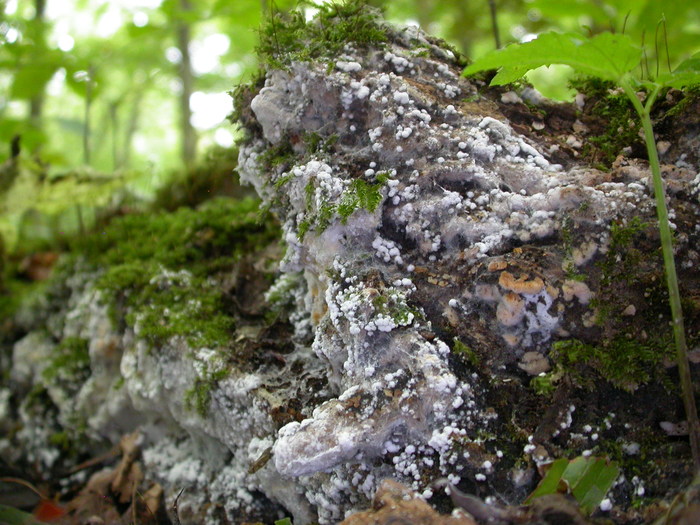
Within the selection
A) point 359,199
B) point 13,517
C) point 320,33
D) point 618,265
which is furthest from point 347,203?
point 13,517

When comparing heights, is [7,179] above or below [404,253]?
above

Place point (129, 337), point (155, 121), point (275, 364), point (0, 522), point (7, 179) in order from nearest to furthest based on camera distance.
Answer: point (0, 522) < point (275, 364) < point (129, 337) < point (7, 179) < point (155, 121)

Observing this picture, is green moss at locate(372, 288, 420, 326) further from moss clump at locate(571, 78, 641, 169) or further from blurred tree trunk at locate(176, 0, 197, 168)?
blurred tree trunk at locate(176, 0, 197, 168)

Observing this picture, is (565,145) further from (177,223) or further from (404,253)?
(177,223)

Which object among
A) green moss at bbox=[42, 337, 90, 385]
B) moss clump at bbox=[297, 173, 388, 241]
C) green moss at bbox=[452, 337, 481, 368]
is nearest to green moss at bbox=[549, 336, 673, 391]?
green moss at bbox=[452, 337, 481, 368]

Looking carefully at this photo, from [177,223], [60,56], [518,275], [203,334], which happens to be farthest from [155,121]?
[518,275]

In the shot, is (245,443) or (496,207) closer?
(496,207)

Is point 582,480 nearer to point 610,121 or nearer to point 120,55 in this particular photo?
point 610,121
